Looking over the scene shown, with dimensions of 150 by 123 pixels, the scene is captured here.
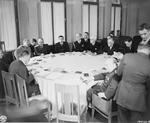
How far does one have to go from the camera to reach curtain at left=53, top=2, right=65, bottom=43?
6703mm

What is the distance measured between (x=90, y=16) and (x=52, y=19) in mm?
2031

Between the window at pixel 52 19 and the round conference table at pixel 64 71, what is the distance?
2235 millimetres

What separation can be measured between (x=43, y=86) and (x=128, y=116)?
1395mm

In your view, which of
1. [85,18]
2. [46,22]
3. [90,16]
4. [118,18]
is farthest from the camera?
[118,18]

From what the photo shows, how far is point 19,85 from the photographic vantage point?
2.87 meters

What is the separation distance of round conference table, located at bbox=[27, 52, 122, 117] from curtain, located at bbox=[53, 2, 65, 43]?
2569 mm

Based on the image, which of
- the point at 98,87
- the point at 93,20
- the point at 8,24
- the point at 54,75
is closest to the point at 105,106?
the point at 98,87

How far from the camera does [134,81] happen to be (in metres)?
2.34

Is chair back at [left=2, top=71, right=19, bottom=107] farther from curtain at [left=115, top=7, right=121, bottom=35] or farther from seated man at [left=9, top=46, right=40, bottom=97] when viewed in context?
curtain at [left=115, top=7, right=121, bottom=35]

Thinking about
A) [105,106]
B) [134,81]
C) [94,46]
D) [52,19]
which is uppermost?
[52,19]

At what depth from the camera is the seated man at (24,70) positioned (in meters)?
2.97

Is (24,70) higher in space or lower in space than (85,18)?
lower

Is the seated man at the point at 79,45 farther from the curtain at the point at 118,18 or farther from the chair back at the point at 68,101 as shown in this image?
the curtain at the point at 118,18

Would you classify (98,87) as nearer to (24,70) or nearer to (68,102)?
(68,102)
